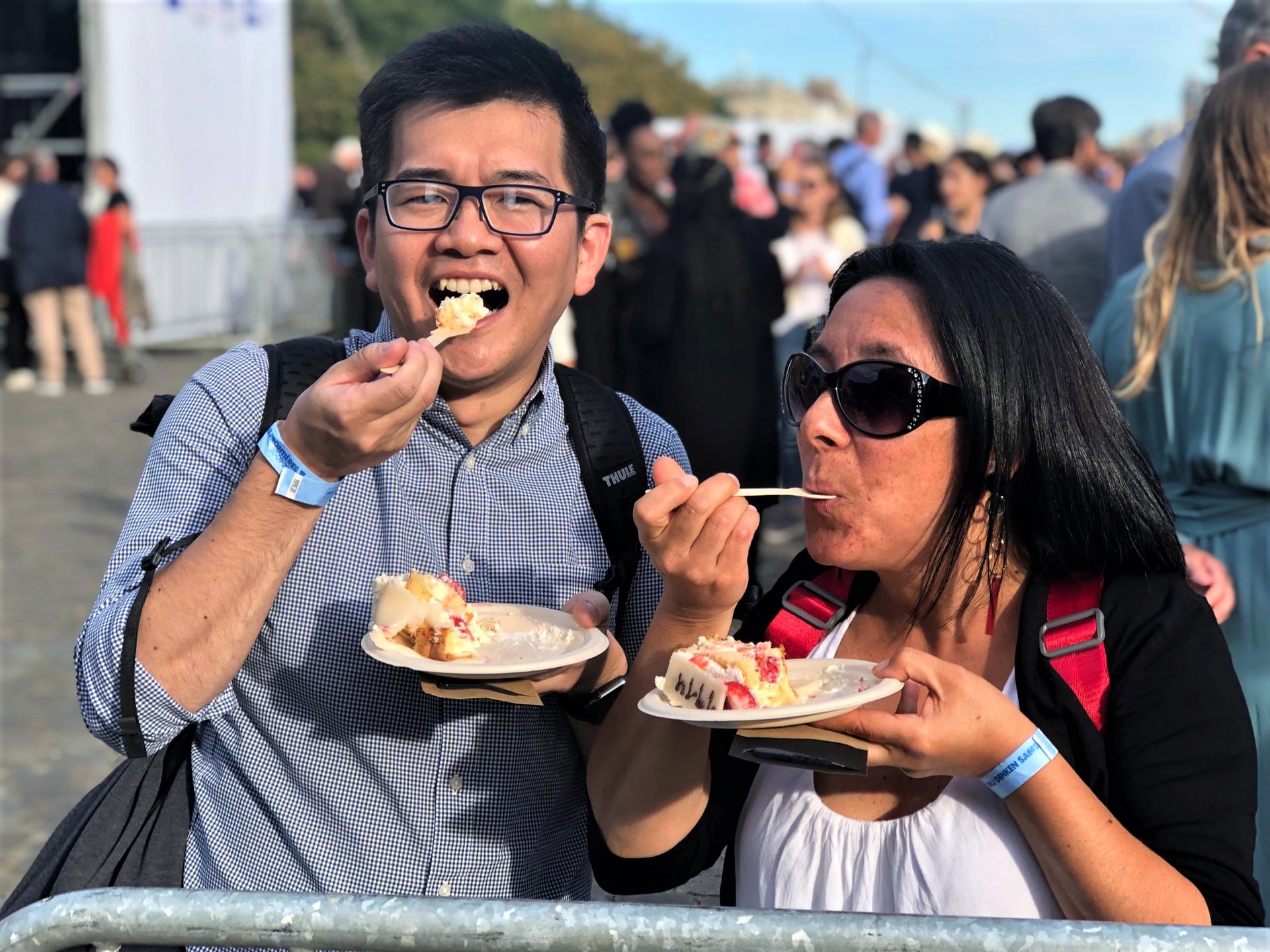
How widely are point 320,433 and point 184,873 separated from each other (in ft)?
2.69

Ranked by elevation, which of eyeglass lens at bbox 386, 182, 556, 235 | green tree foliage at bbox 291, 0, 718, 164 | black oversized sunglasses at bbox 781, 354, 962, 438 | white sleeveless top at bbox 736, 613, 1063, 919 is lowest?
green tree foliage at bbox 291, 0, 718, 164

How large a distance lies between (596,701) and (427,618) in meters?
0.32

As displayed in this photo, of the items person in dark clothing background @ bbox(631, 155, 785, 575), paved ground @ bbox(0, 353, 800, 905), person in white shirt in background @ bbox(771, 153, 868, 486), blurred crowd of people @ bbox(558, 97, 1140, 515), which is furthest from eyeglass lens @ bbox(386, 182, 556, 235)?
person in white shirt in background @ bbox(771, 153, 868, 486)

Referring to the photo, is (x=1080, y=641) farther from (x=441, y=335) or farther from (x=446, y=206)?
(x=446, y=206)

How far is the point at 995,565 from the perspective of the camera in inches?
86.6

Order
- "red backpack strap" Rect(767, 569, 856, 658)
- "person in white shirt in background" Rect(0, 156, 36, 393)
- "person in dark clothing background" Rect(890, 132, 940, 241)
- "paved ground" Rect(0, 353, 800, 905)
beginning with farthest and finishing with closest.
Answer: "person in white shirt in background" Rect(0, 156, 36, 393), "person in dark clothing background" Rect(890, 132, 940, 241), "paved ground" Rect(0, 353, 800, 905), "red backpack strap" Rect(767, 569, 856, 658)

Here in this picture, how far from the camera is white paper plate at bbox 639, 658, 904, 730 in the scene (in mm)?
1789

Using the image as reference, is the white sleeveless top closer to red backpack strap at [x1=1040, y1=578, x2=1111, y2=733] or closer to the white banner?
red backpack strap at [x1=1040, y1=578, x2=1111, y2=733]

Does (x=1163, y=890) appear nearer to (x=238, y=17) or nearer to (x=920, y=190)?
(x=920, y=190)

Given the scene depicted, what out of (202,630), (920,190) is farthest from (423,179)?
(920,190)

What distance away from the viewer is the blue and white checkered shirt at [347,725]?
7.13ft

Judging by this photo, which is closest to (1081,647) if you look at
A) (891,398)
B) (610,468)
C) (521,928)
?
(891,398)

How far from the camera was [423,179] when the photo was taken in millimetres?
2215

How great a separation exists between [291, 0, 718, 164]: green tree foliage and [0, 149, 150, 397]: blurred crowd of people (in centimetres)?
3751
